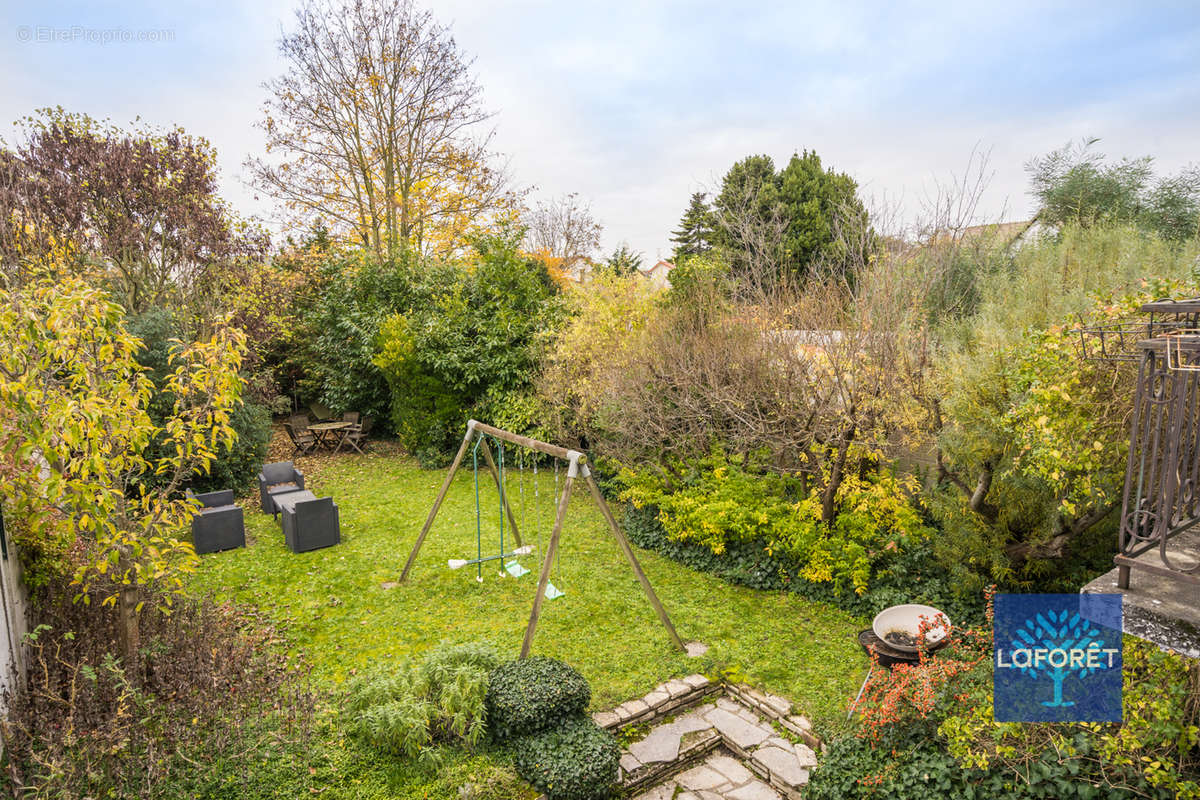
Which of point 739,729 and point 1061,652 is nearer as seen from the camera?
point 1061,652

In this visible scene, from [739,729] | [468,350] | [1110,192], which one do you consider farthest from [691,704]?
[1110,192]

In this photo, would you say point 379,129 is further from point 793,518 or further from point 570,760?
point 570,760

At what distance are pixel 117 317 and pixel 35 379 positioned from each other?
0.63 metres

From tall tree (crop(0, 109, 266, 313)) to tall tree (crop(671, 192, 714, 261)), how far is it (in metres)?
21.1

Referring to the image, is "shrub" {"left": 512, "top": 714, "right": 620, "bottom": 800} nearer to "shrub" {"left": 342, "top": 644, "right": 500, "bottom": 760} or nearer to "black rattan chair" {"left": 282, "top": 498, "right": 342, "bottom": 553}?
"shrub" {"left": 342, "top": 644, "right": 500, "bottom": 760}

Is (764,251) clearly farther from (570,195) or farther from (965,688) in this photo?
(570,195)

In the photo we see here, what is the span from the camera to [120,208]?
11547mm

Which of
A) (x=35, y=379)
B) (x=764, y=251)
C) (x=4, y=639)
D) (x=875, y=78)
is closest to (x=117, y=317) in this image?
(x=35, y=379)

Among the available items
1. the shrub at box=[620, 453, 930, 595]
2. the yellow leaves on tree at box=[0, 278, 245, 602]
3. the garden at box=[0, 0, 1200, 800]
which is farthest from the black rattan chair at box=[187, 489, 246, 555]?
the shrub at box=[620, 453, 930, 595]

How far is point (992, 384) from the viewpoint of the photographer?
6.19 meters

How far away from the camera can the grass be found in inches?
247

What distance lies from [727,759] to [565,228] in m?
28.3

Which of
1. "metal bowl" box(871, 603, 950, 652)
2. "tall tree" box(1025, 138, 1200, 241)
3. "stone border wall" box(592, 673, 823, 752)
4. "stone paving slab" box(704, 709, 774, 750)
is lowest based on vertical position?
"stone paving slab" box(704, 709, 774, 750)

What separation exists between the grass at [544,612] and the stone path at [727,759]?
44cm
